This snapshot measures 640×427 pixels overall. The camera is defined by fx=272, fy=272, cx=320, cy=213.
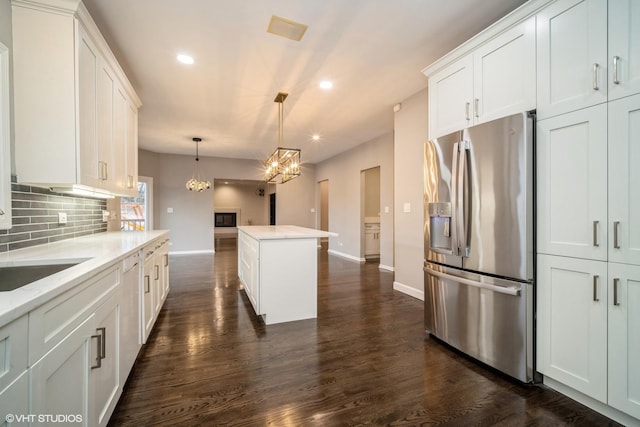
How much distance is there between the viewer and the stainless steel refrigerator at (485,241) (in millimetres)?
1806

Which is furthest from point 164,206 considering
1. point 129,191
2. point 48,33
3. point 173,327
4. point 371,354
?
point 371,354

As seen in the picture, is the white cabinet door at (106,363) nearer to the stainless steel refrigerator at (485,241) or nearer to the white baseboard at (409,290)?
the stainless steel refrigerator at (485,241)

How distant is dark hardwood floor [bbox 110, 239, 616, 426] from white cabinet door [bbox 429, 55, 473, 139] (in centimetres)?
194

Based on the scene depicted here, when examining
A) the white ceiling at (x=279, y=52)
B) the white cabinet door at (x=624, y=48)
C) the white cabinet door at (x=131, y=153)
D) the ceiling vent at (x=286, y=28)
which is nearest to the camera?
the white cabinet door at (x=624, y=48)

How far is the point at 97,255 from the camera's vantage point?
1540 millimetres

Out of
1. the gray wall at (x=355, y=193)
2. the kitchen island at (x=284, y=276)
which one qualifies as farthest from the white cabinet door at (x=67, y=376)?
the gray wall at (x=355, y=193)

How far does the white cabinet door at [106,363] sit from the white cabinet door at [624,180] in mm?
2652

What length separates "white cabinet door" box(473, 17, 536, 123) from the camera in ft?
5.98

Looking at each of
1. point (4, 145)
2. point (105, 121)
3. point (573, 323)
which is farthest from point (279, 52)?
point (573, 323)

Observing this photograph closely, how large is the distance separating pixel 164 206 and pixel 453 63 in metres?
7.11

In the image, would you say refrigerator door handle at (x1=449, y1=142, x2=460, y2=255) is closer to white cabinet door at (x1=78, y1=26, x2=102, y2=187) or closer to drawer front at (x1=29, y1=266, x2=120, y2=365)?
drawer front at (x1=29, y1=266, x2=120, y2=365)

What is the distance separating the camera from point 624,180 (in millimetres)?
1432

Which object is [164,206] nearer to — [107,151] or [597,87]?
[107,151]

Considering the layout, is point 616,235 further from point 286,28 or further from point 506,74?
point 286,28
